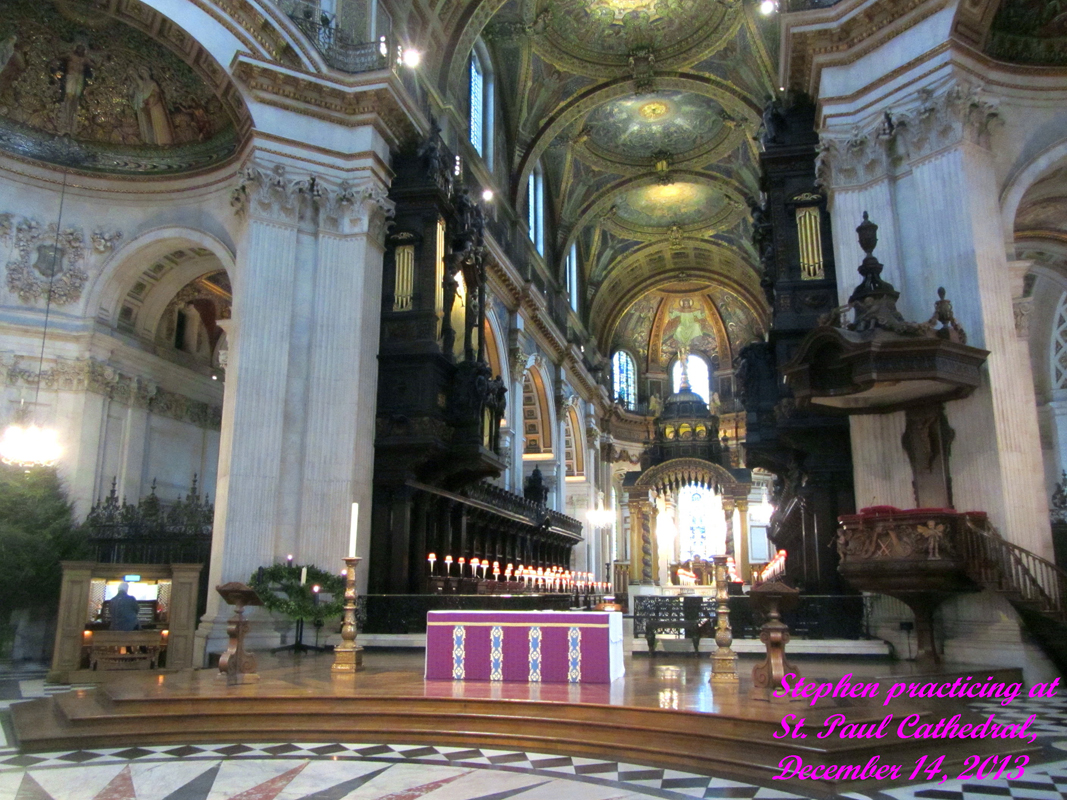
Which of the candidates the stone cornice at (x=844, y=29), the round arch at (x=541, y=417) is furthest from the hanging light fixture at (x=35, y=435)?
the round arch at (x=541, y=417)

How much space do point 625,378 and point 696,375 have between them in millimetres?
3458

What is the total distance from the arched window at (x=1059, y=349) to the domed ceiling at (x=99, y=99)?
1696 cm

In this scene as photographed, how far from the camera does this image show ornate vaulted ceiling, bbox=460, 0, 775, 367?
23266mm

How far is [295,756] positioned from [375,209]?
33.3 ft

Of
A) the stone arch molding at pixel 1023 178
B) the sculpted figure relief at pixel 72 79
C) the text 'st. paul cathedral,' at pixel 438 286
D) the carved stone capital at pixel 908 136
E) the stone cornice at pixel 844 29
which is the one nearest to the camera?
the text 'st. paul cathedral,' at pixel 438 286

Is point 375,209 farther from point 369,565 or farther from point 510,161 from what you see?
point 510,161

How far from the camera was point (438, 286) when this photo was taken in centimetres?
1577

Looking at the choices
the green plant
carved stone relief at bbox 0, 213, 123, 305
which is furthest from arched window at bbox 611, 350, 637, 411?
the green plant

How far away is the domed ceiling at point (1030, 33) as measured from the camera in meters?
11.9

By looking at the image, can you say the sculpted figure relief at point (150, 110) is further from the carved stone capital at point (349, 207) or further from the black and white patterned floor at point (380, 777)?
the black and white patterned floor at point (380, 777)

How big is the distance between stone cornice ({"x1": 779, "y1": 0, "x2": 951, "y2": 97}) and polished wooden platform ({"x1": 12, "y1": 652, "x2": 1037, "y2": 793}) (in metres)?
9.33

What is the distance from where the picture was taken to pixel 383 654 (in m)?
12.8

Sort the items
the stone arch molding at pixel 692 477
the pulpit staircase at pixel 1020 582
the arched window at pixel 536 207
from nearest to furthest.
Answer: the pulpit staircase at pixel 1020 582
the arched window at pixel 536 207
the stone arch molding at pixel 692 477

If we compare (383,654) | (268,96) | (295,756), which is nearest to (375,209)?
(268,96)
